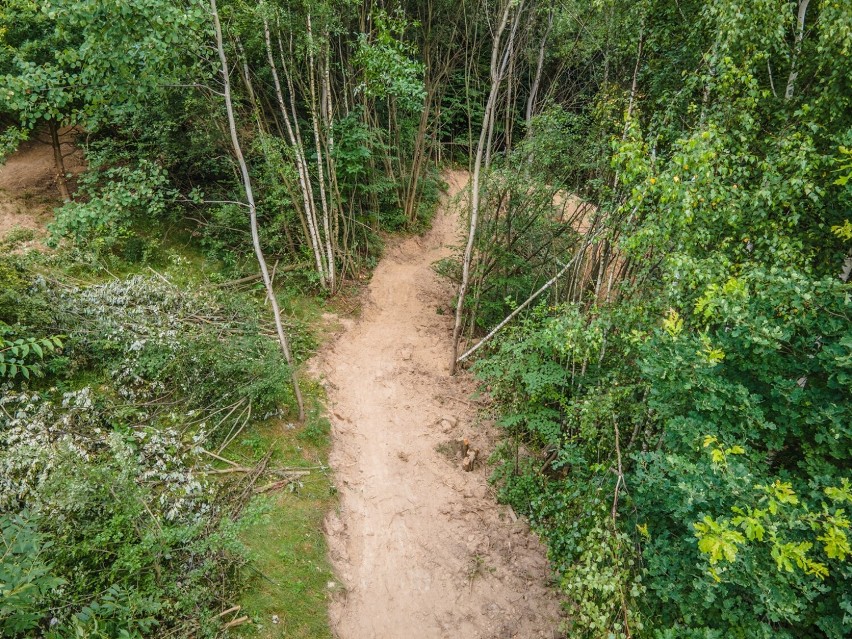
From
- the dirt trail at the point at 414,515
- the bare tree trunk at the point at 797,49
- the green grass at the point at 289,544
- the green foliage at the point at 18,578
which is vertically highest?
the bare tree trunk at the point at 797,49

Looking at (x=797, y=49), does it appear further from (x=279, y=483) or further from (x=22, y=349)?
(x=22, y=349)

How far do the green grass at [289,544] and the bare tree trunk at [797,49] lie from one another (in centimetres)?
797

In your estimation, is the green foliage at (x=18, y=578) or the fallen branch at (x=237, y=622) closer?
the green foliage at (x=18, y=578)

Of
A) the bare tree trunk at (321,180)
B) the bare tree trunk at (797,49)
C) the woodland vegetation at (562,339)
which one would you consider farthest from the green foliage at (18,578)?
the bare tree trunk at (321,180)

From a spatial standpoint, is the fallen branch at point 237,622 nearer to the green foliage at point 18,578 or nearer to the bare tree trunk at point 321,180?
the green foliage at point 18,578

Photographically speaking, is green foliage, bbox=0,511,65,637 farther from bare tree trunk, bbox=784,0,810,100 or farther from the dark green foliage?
bare tree trunk, bbox=784,0,810,100

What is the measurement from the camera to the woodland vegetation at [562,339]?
385 cm

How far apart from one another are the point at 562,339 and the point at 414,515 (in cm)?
401

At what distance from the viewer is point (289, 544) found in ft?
21.4

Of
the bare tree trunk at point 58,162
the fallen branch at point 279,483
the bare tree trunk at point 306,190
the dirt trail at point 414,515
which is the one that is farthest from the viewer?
the bare tree trunk at point 58,162

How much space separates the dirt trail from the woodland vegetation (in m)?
0.79

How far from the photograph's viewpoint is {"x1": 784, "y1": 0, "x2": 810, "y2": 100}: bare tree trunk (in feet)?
16.7

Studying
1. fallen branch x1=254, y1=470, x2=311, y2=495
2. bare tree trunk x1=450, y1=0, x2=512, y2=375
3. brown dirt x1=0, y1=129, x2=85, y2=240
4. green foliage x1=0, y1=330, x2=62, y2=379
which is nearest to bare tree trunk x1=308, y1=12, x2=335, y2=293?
bare tree trunk x1=450, y1=0, x2=512, y2=375

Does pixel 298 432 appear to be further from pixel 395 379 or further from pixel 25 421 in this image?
pixel 25 421
